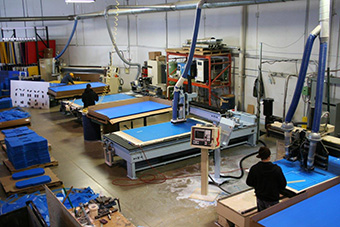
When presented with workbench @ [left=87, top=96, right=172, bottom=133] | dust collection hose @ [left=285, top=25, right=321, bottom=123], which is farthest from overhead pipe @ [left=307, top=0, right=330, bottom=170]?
workbench @ [left=87, top=96, right=172, bottom=133]

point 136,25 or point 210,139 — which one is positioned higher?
point 136,25

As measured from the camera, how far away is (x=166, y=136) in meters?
7.55

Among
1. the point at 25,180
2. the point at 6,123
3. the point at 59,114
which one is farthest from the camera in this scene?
the point at 59,114

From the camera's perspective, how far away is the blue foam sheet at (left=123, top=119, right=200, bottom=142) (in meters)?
7.55

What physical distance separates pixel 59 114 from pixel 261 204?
30.2 ft

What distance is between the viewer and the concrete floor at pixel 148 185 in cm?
578

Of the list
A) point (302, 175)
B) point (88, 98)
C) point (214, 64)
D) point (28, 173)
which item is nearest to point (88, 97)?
point (88, 98)

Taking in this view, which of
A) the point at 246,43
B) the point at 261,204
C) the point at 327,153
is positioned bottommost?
the point at 261,204

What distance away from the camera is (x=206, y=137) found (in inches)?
235

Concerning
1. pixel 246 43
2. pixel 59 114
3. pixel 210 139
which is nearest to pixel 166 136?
pixel 210 139

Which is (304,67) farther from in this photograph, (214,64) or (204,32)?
(204,32)

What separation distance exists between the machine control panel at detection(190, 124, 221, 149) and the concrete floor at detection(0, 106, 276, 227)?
3.35ft

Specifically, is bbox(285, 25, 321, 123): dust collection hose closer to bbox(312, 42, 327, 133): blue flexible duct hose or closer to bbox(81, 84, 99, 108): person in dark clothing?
bbox(312, 42, 327, 133): blue flexible duct hose

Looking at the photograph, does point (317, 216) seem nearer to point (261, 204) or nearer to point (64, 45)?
point (261, 204)
